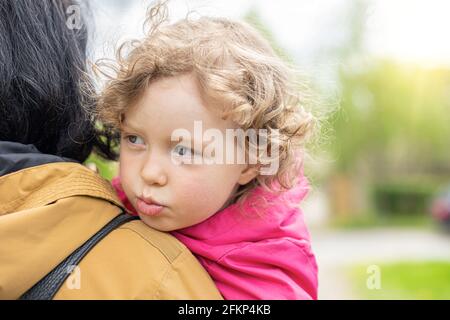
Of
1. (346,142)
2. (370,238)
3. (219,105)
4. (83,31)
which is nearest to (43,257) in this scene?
(219,105)

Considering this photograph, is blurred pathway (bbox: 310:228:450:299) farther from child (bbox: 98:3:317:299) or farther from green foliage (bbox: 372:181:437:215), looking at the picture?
child (bbox: 98:3:317:299)

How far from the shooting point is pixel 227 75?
1.38m

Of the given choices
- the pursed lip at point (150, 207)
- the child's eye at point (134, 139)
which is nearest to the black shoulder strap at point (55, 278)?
the pursed lip at point (150, 207)

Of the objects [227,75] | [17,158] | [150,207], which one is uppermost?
[227,75]

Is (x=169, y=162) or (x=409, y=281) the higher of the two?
(x=169, y=162)

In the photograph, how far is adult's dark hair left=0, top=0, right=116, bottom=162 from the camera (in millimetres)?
1477

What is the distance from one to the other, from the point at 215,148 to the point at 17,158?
411 millimetres

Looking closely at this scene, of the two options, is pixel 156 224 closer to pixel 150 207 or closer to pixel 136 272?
pixel 150 207

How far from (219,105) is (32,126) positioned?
46 cm

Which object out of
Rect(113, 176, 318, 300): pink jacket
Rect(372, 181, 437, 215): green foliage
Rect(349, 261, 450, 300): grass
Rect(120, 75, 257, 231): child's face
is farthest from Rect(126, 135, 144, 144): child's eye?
Rect(372, 181, 437, 215): green foliage

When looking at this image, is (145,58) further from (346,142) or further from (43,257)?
(346,142)

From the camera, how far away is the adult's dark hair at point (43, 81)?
148 centimetres

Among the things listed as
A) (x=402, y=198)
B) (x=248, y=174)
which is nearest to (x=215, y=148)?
(x=248, y=174)

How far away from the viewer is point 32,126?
150cm
